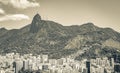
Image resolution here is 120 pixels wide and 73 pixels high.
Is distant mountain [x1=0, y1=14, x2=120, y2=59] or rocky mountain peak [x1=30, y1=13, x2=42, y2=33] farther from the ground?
rocky mountain peak [x1=30, y1=13, x2=42, y2=33]

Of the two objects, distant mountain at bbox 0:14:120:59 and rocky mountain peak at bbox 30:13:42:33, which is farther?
rocky mountain peak at bbox 30:13:42:33

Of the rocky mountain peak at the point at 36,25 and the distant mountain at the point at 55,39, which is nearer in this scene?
the distant mountain at the point at 55,39

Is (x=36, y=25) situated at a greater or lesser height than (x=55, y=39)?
greater

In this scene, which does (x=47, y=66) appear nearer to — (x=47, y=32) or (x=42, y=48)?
(x=42, y=48)

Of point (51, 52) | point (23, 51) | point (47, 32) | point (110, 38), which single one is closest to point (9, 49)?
point (23, 51)

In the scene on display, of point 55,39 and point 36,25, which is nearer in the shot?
point 55,39

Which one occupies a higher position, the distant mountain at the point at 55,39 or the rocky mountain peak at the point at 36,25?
the rocky mountain peak at the point at 36,25

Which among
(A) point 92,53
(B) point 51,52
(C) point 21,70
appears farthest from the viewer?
(B) point 51,52

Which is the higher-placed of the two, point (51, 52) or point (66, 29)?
point (66, 29)
